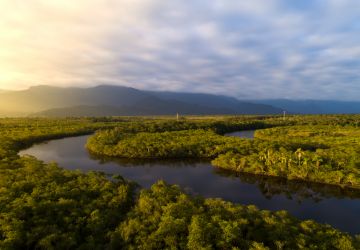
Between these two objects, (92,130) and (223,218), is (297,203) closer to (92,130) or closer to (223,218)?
(223,218)

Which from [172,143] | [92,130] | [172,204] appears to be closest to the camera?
[172,204]

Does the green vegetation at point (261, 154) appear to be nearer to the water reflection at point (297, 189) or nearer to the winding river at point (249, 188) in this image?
the water reflection at point (297, 189)

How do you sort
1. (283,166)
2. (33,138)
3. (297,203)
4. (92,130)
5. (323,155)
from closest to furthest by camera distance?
(297,203) → (283,166) → (323,155) → (33,138) → (92,130)

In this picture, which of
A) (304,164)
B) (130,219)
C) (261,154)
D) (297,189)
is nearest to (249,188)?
(297,189)

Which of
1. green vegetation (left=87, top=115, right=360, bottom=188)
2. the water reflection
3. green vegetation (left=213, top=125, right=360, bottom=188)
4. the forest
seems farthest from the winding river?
the forest

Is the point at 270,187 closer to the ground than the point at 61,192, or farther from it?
closer to the ground

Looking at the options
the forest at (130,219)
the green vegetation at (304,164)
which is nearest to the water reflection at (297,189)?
the green vegetation at (304,164)

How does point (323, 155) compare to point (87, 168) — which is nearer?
point (323, 155)

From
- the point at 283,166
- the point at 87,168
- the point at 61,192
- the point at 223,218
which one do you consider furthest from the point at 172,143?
the point at 223,218

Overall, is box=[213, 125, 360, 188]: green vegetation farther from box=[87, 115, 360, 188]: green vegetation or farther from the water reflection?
the water reflection
